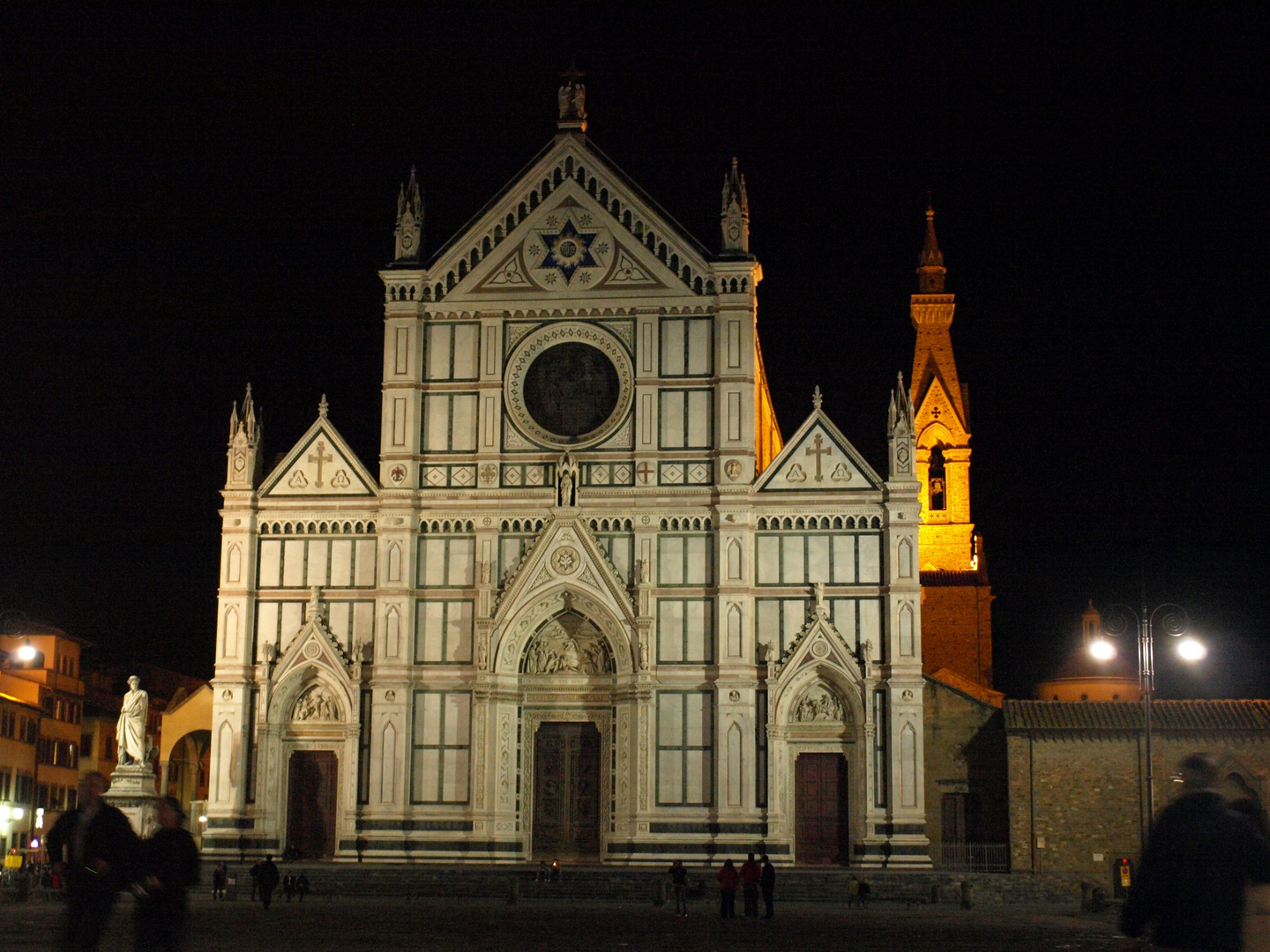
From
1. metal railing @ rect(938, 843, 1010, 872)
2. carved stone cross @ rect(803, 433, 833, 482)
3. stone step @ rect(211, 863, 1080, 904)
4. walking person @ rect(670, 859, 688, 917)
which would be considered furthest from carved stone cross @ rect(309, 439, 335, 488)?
metal railing @ rect(938, 843, 1010, 872)

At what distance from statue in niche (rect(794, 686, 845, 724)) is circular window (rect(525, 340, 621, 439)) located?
800 centimetres

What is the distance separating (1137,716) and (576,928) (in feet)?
58.4

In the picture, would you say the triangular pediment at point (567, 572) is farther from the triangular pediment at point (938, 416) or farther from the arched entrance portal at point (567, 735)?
the triangular pediment at point (938, 416)

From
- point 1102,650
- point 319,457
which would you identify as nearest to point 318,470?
point 319,457

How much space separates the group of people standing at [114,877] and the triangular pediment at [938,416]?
52.4m

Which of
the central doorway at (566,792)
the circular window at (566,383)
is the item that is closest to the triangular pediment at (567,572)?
the circular window at (566,383)

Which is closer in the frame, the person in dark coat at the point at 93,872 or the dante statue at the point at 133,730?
the person in dark coat at the point at 93,872

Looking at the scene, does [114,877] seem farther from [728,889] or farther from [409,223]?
[409,223]

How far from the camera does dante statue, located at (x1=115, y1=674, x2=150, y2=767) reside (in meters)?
37.9

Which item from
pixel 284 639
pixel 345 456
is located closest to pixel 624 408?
pixel 345 456

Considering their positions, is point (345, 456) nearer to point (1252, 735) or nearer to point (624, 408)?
point (624, 408)

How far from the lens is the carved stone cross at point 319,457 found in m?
40.3

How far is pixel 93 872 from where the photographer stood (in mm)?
12219

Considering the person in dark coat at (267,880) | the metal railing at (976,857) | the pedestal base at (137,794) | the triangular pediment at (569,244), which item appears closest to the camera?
the person in dark coat at (267,880)
